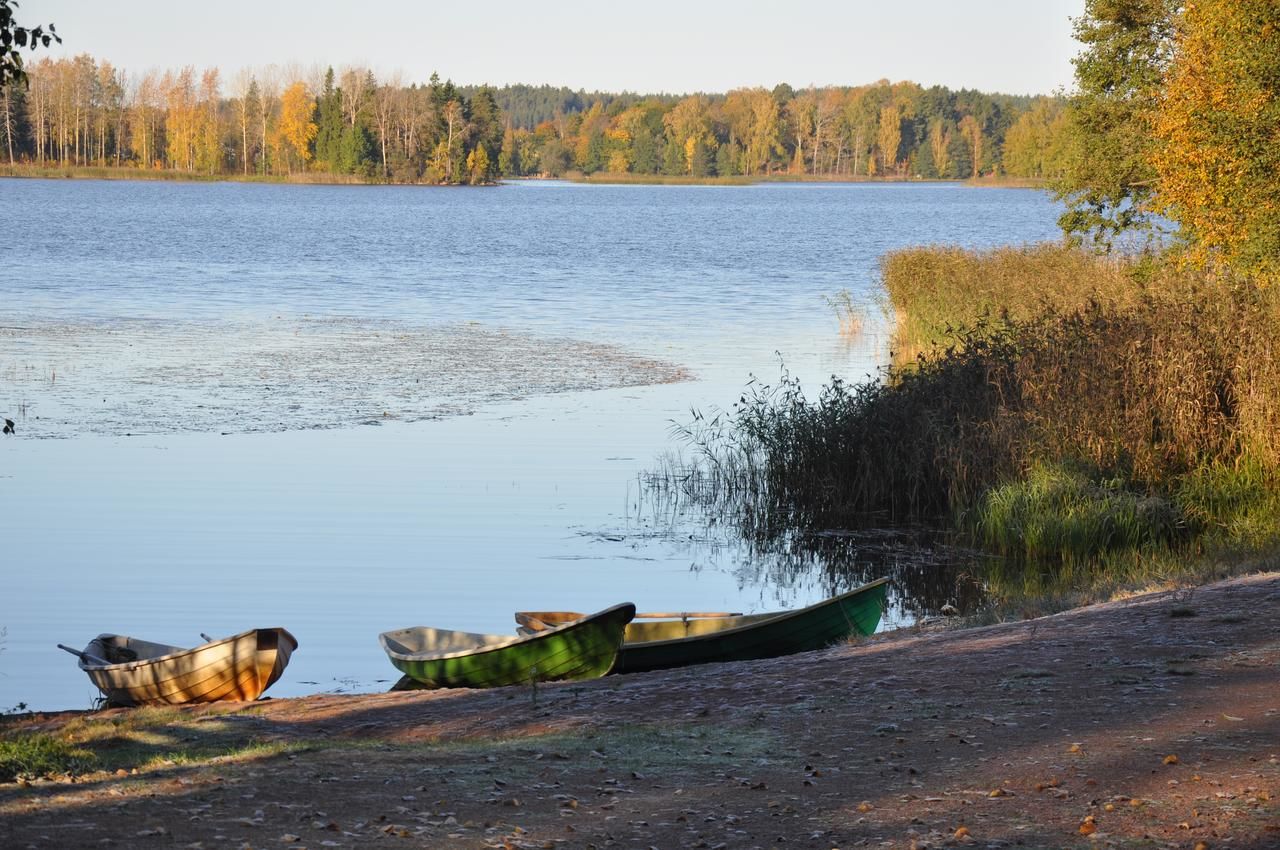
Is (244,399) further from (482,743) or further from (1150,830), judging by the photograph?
(1150,830)

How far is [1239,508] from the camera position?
597 inches

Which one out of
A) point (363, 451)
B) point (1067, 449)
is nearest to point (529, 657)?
point (1067, 449)

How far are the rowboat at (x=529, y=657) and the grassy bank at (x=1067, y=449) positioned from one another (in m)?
5.33

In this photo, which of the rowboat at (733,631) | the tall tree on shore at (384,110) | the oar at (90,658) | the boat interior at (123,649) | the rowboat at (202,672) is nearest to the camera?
the rowboat at (202,672)

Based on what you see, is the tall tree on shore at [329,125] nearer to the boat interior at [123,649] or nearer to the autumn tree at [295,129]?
the autumn tree at [295,129]

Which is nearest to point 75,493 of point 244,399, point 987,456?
point 244,399

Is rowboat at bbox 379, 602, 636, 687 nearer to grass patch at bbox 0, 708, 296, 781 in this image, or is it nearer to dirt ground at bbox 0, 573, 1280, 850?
dirt ground at bbox 0, 573, 1280, 850

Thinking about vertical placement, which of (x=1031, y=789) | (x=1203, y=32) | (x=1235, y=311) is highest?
(x=1203, y=32)

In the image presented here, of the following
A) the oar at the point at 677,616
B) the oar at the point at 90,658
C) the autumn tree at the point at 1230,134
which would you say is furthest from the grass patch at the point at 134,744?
the autumn tree at the point at 1230,134

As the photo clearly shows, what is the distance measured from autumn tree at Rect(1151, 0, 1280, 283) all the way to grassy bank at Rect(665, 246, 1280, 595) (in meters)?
3.77

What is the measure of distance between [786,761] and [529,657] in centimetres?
312

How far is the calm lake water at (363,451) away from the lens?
43.5 ft

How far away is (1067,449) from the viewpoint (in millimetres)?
15945

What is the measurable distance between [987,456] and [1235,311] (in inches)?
142
